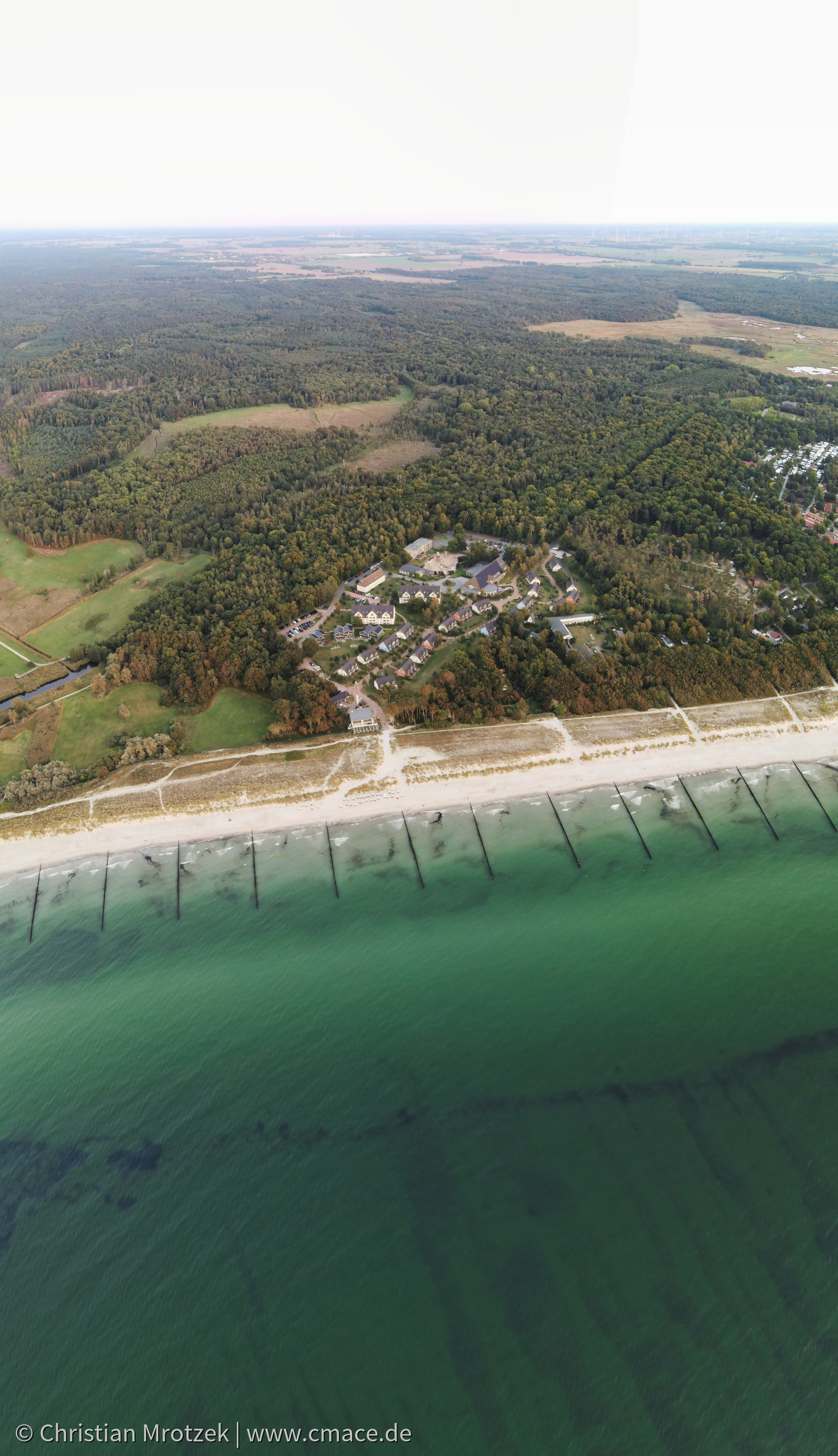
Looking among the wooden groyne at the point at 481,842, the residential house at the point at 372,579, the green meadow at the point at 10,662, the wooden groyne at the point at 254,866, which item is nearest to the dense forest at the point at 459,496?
the residential house at the point at 372,579

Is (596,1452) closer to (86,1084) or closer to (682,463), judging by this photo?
(86,1084)

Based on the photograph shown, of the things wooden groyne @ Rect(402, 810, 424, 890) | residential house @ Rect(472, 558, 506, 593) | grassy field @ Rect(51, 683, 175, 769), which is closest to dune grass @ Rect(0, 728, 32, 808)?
grassy field @ Rect(51, 683, 175, 769)

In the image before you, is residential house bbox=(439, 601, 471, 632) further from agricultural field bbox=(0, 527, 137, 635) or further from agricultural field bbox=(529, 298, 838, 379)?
agricultural field bbox=(529, 298, 838, 379)

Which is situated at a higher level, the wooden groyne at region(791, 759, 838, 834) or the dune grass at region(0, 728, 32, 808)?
the wooden groyne at region(791, 759, 838, 834)

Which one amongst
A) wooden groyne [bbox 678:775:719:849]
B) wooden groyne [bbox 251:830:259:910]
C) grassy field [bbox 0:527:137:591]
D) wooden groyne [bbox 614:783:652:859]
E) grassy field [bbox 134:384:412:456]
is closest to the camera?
wooden groyne [bbox 251:830:259:910]

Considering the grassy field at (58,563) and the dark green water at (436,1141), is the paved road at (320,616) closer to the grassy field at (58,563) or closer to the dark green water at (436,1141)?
the dark green water at (436,1141)

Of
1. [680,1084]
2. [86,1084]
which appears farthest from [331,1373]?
[680,1084]
